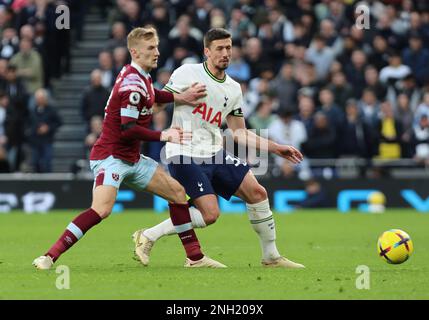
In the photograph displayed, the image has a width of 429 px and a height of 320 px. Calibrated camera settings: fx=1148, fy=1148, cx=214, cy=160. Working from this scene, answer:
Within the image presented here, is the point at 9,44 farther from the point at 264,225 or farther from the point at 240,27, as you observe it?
the point at 264,225

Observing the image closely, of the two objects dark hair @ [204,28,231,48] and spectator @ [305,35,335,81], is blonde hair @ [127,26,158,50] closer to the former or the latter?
dark hair @ [204,28,231,48]

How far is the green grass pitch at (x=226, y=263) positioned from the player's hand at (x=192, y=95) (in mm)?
1721

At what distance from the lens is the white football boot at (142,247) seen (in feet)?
39.3

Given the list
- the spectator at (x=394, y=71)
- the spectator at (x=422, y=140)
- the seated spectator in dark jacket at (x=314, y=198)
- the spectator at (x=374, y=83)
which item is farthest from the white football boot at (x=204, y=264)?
the spectator at (x=394, y=71)

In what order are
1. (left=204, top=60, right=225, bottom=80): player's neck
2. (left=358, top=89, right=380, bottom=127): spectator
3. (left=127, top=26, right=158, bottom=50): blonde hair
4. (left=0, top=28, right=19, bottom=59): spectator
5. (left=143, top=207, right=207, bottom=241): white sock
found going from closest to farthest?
(left=127, top=26, right=158, bottom=50): blonde hair, (left=143, top=207, right=207, bottom=241): white sock, (left=204, top=60, right=225, bottom=80): player's neck, (left=358, top=89, right=380, bottom=127): spectator, (left=0, top=28, right=19, bottom=59): spectator

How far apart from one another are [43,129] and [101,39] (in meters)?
4.53

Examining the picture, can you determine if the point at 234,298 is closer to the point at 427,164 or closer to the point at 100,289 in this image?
the point at 100,289

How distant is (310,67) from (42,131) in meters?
5.78

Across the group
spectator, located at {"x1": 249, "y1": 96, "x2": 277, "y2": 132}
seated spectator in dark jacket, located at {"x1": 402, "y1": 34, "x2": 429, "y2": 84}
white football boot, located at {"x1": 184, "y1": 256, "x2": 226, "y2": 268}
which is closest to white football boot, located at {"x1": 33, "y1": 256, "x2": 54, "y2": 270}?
white football boot, located at {"x1": 184, "y1": 256, "x2": 226, "y2": 268}

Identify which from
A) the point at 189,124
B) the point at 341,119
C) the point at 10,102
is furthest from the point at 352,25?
the point at 189,124

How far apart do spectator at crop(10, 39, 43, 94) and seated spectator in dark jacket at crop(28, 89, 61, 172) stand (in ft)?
3.37

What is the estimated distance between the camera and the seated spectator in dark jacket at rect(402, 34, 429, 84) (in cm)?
2450

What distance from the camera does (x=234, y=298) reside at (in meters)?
9.10

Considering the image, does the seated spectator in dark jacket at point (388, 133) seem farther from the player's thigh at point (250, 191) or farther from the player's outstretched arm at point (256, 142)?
the player's thigh at point (250, 191)
